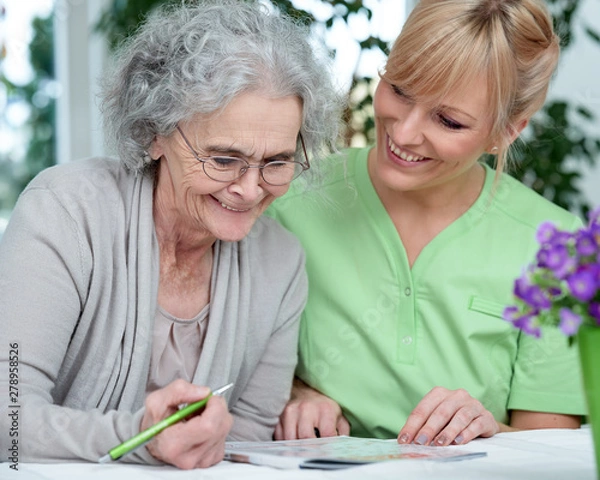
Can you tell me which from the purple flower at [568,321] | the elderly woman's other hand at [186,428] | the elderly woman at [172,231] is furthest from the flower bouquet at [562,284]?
the elderly woman at [172,231]

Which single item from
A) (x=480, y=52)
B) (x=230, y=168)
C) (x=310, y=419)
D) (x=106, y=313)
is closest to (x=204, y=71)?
(x=230, y=168)

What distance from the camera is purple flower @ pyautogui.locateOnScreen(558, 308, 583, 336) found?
34.8 inches

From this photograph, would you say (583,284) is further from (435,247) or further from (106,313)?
(435,247)

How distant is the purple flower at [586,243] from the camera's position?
2.91 feet

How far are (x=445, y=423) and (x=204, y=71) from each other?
28.3 inches

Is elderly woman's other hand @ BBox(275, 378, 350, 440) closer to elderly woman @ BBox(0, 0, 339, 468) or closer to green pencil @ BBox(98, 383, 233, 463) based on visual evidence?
elderly woman @ BBox(0, 0, 339, 468)

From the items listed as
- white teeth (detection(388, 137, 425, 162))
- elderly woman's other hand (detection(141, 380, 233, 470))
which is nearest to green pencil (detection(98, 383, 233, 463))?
elderly woman's other hand (detection(141, 380, 233, 470))

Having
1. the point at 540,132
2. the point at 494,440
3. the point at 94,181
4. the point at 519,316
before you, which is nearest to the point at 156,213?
the point at 94,181

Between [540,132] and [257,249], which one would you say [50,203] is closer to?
[257,249]

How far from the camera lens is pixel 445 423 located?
4.91 ft

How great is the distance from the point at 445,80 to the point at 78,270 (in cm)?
77

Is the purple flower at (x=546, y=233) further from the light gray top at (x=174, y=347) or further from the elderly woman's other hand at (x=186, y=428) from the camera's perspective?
the light gray top at (x=174, y=347)

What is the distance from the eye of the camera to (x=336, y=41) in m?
2.44

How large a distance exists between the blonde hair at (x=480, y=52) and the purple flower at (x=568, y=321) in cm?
87
